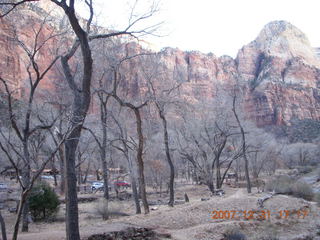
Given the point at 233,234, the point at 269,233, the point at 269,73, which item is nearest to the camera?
the point at 233,234

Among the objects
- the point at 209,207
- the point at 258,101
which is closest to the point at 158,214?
the point at 209,207

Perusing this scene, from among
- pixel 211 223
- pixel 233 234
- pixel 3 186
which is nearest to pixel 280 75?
pixel 3 186

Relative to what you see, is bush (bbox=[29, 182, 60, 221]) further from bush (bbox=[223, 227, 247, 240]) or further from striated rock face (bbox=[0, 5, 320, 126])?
striated rock face (bbox=[0, 5, 320, 126])

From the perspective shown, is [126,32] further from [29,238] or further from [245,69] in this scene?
[245,69]

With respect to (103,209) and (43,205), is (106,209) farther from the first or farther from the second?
(43,205)

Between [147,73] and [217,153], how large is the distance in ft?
33.0

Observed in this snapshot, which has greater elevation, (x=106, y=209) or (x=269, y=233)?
(x=106, y=209)

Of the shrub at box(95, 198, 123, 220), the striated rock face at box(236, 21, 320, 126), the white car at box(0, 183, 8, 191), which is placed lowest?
the shrub at box(95, 198, 123, 220)

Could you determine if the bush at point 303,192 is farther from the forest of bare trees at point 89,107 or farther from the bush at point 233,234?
the bush at point 233,234

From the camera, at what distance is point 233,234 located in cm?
1000

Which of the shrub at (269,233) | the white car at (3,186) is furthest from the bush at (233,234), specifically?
the white car at (3,186)

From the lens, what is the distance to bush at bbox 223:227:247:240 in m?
9.80

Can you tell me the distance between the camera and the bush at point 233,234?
9.80 meters

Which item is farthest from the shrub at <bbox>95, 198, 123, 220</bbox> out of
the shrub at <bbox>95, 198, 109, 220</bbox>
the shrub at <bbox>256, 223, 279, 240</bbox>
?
the shrub at <bbox>256, 223, 279, 240</bbox>
